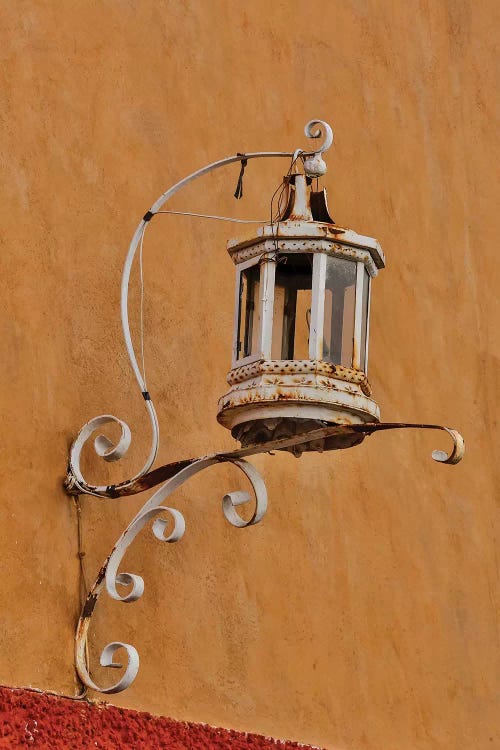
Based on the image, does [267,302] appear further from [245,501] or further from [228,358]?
[228,358]

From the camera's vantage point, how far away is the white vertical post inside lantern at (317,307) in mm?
4008

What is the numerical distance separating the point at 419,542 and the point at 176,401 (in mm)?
1119

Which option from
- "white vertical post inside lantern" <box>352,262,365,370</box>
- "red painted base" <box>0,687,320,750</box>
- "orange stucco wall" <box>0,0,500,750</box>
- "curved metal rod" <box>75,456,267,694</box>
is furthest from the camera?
"orange stucco wall" <box>0,0,500,750</box>

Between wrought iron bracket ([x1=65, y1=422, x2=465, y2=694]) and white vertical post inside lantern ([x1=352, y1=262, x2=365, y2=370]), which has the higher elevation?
white vertical post inside lantern ([x1=352, y1=262, x2=365, y2=370])

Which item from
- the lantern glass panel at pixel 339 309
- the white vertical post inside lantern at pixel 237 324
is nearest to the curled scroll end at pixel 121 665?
the white vertical post inside lantern at pixel 237 324

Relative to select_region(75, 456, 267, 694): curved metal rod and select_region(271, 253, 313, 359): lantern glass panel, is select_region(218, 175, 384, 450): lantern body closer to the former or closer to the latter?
select_region(271, 253, 313, 359): lantern glass panel

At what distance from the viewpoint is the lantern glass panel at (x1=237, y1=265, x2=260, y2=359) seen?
4.16 meters

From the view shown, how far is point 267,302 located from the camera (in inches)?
160

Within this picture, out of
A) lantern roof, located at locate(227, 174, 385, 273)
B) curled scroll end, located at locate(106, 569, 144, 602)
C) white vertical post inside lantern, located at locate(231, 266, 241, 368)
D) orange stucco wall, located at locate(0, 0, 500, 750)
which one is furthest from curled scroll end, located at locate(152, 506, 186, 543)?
lantern roof, located at locate(227, 174, 385, 273)

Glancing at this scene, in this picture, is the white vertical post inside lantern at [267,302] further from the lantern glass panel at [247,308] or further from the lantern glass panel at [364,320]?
the lantern glass panel at [364,320]

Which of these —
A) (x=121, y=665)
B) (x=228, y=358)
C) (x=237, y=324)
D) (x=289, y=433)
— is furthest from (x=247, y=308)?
(x=121, y=665)

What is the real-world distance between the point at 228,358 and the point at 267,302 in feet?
2.69

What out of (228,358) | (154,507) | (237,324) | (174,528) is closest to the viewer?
(174,528)

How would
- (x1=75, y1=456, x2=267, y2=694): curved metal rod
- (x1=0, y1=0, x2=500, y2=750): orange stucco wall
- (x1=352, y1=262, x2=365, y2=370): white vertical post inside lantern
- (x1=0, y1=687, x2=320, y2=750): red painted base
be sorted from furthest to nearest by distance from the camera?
1. (x1=0, y1=0, x2=500, y2=750): orange stucco wall
2. (x1=352, y1=262, x2=365, y2=370): white vertical post inside lantern
3. (x1=75, y1=456, x2=267, y2=694): curved metal rod
4. (x1=0, y1=687, x2=320, y2=750): red painted base
